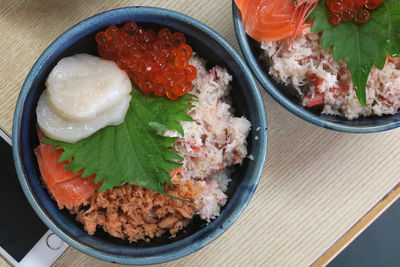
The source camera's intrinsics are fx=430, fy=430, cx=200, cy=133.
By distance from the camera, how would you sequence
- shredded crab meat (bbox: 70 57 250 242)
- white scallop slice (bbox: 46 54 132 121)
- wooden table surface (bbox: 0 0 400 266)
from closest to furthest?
white scallop slice (bbox: 46 54 132 121) → shredded crab meat (bbox: 70 57 250 242) → wooden table surface (bbox: 0 0 400 266)

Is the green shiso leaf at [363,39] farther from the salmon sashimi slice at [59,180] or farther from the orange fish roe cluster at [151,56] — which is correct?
the salmon sashimi slice at [59,180]

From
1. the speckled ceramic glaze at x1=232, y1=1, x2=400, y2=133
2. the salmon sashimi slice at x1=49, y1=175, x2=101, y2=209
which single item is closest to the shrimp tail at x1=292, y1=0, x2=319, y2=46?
the speckled ceramic glaze at x1=232, y1=1, x2=400, y2=133

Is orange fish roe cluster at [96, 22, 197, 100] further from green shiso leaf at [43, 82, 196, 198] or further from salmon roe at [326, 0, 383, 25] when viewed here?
salmon roe at [326, 0, 383, 25]

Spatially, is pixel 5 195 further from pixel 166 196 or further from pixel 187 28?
pixel 187 28

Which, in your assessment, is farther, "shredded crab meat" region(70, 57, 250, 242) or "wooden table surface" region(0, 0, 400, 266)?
"wooden table surface" region(0, 0, 400, 266)

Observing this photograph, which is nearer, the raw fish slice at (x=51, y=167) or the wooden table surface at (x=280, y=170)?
the raw fish slice at (x=51, y=167)

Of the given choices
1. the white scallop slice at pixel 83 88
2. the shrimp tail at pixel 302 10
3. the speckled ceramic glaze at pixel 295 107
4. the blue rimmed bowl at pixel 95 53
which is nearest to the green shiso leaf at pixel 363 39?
the shrimp tail at pixel 302 10
